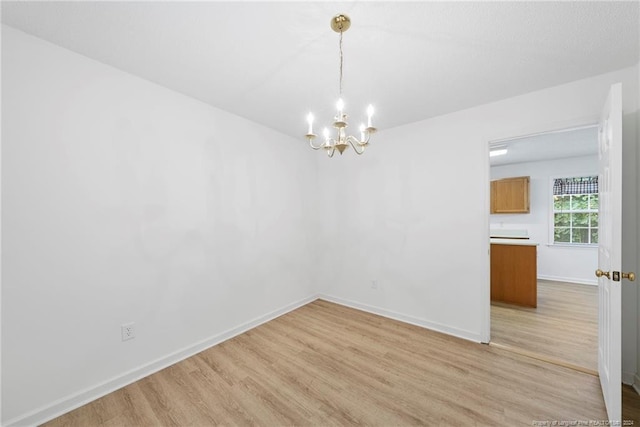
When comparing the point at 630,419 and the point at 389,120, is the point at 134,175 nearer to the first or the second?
the point at 389,120

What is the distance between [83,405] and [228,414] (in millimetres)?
1069

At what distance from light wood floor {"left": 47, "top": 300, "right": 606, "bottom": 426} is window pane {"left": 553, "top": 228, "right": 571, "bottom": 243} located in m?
4.23

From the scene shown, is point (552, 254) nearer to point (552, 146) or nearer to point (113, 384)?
point (552, 146)

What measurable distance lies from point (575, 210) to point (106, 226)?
751cm

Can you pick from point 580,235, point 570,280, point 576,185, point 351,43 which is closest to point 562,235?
point 580,235

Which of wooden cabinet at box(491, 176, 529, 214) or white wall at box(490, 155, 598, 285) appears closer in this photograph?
white wall at box(490, 155, 598, 285)

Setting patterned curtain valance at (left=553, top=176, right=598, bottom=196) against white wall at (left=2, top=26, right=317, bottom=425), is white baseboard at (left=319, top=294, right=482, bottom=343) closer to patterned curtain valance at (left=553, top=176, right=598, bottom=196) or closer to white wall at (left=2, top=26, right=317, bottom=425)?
white wall at (left=2, top=26, right=317, bottom=425)

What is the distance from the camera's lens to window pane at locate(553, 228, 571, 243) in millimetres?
5059

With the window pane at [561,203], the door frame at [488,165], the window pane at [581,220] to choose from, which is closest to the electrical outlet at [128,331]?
the door frame at [488,165]

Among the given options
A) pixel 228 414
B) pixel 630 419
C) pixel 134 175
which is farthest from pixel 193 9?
pixel 630 419

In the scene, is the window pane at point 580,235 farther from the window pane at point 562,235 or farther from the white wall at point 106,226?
the white wall at point 106,226

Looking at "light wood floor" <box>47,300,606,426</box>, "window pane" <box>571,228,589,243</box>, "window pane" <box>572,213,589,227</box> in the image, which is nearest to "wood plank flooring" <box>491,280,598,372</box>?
"light wood floor" <box>47,300,606,426</box>

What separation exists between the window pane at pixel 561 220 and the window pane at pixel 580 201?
0.21 meters

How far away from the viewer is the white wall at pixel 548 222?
15.6ft
